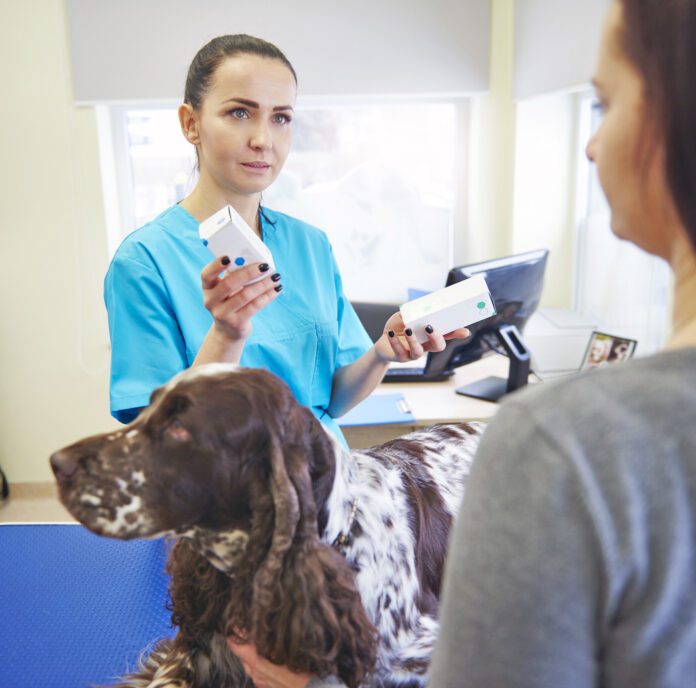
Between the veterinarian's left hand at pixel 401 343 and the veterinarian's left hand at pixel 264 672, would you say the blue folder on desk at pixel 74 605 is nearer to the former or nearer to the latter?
Result: the veterinarian's left hand at pixel 264 672

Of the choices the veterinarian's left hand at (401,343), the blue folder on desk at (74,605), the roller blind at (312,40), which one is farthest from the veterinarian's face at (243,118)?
the roller blind at (312,40)

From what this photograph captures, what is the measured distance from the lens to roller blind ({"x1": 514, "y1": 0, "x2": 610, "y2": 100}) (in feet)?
8.03

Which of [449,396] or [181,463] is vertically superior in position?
[181,463]

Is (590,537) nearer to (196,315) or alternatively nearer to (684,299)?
(684,299)

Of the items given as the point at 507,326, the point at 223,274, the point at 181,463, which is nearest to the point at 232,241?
the point at 223,274

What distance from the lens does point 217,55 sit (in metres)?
1.46

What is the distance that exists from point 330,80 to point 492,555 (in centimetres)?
295

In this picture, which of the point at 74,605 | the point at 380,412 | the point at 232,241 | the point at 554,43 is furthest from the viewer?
the point at 554,43

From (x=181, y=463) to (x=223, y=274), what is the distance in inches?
16.0

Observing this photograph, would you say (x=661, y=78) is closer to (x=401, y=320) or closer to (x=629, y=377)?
(x=629, y=377)

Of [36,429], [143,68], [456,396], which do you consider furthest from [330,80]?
[36,429]

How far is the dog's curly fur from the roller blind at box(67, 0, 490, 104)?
2.47 m

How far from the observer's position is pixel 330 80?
3.14 m

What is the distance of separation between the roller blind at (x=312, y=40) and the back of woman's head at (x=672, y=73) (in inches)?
111
